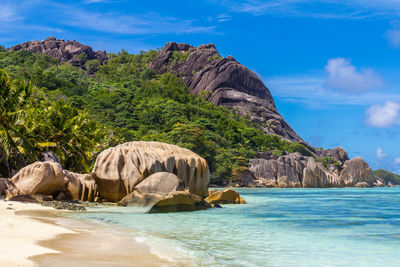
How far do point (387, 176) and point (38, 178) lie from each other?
146 m

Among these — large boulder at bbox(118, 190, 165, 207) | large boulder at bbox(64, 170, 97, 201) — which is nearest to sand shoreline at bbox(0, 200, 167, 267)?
large boulder at bbox(118, 190, 165, 207)

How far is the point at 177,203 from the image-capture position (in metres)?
14.2

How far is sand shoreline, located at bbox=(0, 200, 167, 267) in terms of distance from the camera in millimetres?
5074

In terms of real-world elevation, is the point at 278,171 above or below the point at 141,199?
above

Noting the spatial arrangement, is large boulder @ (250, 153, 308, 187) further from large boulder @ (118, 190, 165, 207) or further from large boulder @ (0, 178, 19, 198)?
large boulder @ (0, 178, 19, 198)

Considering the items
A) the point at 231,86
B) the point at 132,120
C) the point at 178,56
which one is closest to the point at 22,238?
Answer: the point at 132,120

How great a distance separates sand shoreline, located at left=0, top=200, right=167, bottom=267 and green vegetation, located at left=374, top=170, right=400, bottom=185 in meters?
144

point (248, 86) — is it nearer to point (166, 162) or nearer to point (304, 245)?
point (166, 162)

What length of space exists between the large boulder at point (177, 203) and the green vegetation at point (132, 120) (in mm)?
11698

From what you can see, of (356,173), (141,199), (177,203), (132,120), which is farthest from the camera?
(356,173)

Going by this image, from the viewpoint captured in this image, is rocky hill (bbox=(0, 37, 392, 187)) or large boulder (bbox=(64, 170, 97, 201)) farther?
rocky hill (bbox=(0, 37, 392, 187))

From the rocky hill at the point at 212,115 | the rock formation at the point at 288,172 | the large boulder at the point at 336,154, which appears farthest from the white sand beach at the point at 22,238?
the large boulder at the point at 336,154

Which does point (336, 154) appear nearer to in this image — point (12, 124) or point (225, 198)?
point (225, 198)

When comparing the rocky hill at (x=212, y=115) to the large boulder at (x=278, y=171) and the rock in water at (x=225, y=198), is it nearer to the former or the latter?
the large boulder at (x=278, y=171)
